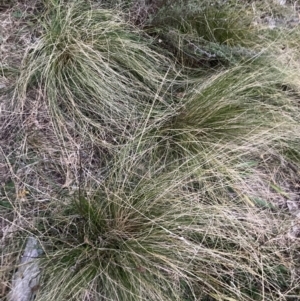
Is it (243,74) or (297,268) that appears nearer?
(297,268)

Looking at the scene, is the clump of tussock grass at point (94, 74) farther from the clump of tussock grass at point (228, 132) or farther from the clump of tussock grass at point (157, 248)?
the clump of tussock grass at point (157, 248)

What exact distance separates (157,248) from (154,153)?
0.49m

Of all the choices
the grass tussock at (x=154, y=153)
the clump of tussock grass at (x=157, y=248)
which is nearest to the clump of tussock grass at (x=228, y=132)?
the grass tussock at (x=154, y=153)

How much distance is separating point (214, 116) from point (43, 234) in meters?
0.95

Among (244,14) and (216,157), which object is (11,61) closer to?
(216,157)

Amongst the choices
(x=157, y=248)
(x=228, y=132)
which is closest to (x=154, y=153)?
(x=228, y=132)

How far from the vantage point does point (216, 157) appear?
188cm

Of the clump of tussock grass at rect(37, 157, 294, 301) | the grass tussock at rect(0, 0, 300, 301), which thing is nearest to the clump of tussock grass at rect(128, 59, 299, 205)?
the grass tussock at rect(0, 0, 300, 301)

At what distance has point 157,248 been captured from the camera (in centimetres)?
163

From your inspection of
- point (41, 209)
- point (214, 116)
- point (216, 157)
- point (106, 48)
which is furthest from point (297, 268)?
point (106, 48)

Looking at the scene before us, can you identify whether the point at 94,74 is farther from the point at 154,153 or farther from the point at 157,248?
the point at 157,248

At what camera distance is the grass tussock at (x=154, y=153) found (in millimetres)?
1636

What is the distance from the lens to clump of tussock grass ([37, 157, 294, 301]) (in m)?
1.57

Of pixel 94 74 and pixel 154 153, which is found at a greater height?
pixel 94 74
